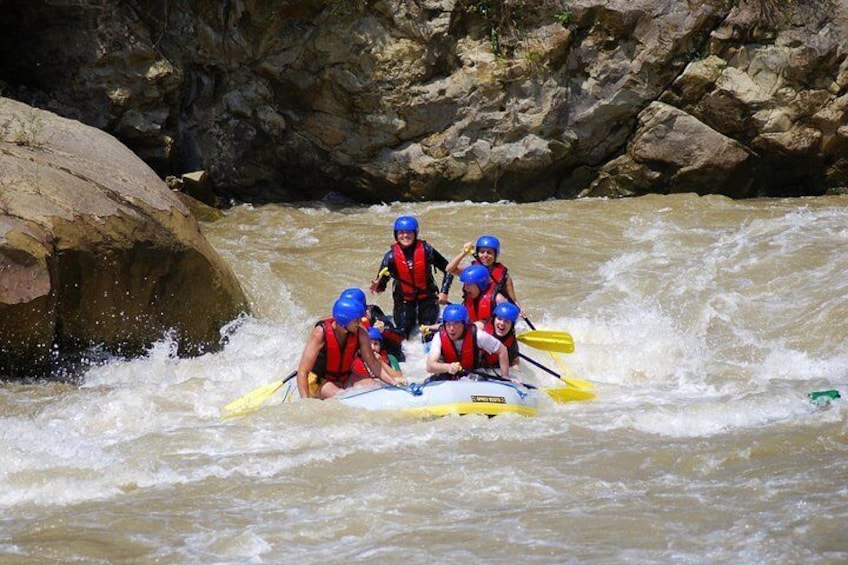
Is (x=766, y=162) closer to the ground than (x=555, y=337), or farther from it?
farther from it

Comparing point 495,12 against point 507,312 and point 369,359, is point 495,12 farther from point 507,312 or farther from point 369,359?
point 369,359

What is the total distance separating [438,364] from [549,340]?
136cm

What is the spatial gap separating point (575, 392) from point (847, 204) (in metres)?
6.66

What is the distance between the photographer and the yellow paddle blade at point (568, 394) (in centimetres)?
728

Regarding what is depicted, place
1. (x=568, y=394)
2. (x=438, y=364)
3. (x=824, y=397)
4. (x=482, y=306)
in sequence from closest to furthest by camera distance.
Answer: (x=824, y=397) → (x=438, y=364) → (x=568, y=394) → (x=482, y=306)

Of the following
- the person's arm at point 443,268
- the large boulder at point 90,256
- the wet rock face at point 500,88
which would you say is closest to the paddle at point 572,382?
the person's arm at point 443,268

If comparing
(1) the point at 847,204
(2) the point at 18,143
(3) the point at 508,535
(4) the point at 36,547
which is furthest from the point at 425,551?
(1) the point at 847,204

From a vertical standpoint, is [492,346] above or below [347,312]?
below

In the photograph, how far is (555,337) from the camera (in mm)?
8172

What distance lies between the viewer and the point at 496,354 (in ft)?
24.3

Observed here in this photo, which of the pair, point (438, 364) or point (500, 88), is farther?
point (500, 88)

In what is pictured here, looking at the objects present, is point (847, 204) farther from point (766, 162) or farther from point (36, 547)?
point (36, 547)

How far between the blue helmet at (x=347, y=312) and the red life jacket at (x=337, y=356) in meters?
0.15

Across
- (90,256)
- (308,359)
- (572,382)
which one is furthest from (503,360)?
(90,256)
